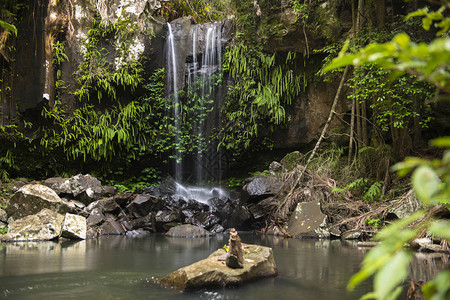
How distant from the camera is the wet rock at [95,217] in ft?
28.7

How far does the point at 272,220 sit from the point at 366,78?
407cm

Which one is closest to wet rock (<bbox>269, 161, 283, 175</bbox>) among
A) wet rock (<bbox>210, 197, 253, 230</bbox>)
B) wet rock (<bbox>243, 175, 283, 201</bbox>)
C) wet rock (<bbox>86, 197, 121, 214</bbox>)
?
wet rock (<bbox>243, 175, 283, 201</bbox>)

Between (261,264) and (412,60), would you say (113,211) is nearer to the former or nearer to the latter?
(261,264)

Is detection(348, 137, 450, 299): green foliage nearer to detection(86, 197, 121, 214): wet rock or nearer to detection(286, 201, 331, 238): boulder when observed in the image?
detection(286, 201, 331, 238): boulder

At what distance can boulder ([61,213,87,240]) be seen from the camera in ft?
25.5

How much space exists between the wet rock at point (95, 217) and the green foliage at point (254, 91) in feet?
16.7

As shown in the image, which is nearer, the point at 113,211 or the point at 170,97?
the point at 113,211

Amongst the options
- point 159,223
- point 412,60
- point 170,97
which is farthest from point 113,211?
point 412,60

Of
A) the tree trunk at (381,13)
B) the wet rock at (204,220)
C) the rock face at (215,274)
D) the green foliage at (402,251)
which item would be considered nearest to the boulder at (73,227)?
the wet rock at (204,220)

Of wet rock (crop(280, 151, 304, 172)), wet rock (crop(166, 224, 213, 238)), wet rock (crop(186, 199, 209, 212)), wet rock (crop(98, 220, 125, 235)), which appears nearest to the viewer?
wet rock (crop(166, 224, 213, 238))

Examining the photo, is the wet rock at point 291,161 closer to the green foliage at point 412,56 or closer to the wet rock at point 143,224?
the wet rock at point 143,224

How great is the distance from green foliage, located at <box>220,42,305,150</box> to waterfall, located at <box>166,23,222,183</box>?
498 mm

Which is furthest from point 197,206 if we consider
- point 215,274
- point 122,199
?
point 215,274

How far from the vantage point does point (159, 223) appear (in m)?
9.36
